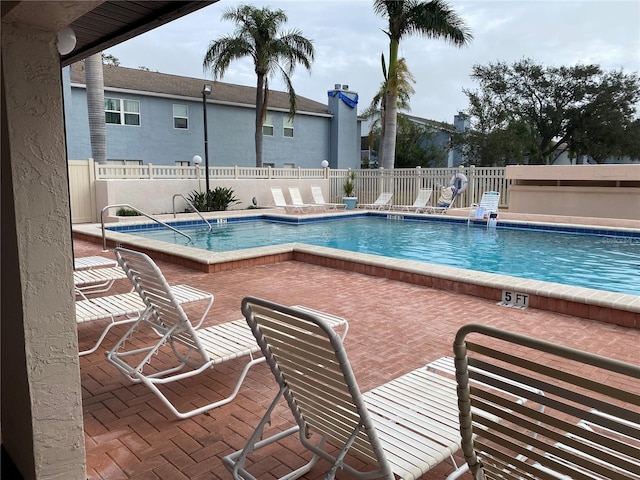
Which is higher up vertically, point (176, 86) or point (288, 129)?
point (176, 86)

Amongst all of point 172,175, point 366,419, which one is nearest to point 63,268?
point 366,419

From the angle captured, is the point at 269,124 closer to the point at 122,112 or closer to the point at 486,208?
the point at 122,112

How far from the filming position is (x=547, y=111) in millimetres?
28125

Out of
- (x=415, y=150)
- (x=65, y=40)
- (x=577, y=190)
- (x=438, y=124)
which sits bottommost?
(x=577, y=190)

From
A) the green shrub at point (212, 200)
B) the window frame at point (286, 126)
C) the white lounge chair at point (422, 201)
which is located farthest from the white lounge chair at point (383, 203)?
the window frame at point (286, 126)

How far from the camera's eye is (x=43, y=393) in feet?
6.66

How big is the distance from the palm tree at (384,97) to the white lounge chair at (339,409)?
1791 cm

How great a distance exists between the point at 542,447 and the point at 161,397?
84.4 inches

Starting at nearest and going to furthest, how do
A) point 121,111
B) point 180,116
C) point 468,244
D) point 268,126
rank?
1. point 468,244
2. point 121,111
3. point 180,116
4. point 268,126

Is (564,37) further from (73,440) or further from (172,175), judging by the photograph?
(73,440)

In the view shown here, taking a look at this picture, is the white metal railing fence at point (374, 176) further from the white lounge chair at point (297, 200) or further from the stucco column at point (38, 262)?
the stucco column at point (38, 262)

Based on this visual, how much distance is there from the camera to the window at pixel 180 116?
22.1 metres

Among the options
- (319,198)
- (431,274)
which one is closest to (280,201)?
(319,198)

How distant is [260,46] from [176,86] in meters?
5.31
